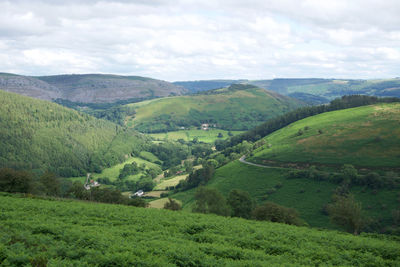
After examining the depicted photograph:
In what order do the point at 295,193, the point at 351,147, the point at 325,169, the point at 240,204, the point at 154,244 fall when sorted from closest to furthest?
the point at 154,244, the point at 240,204, the point at 295,193, the point at 325,169, the point at 351,147

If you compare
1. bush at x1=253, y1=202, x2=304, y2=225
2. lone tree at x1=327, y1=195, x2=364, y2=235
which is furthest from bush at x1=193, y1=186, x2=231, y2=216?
lone tree at x1=327, y1=195, x2=364, y2=235

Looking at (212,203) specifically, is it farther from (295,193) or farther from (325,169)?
(325,169)

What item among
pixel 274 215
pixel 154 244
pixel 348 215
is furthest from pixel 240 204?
pixel 154 244

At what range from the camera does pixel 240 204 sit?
306 feet

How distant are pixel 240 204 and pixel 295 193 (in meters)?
56.2

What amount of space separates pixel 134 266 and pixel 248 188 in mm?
133067

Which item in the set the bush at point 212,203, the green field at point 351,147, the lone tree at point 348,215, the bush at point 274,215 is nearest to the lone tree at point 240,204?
the bush at point 212,203

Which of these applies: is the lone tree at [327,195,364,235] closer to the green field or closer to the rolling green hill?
the rolling green hill

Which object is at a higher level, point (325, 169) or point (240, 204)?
point (240, 204)

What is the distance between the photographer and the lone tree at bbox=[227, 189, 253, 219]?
92688mm

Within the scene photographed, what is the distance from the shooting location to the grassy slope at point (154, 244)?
25125 mm

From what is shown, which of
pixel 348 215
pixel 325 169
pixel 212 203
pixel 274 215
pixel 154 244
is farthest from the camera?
pixel 325 169

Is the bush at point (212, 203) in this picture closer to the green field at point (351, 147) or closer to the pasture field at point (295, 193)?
the pasture field at point (295, 193)

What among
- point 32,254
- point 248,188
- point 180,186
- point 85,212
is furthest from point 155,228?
point 180,186
